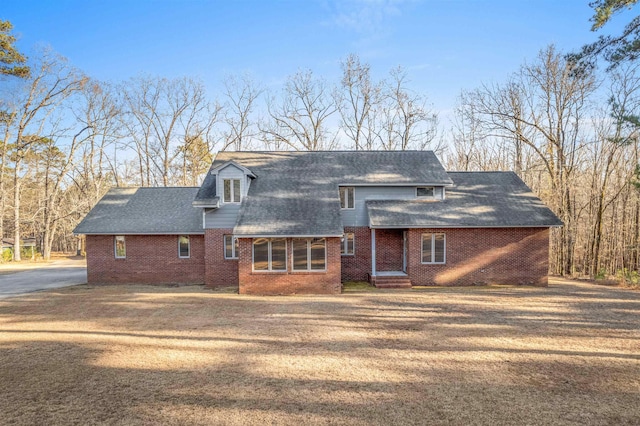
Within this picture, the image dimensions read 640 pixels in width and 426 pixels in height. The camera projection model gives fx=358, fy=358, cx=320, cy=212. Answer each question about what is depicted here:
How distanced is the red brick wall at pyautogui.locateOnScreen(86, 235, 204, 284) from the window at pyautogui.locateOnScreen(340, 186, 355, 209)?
23.7ft

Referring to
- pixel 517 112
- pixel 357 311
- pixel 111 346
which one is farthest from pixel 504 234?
pixel 111 346

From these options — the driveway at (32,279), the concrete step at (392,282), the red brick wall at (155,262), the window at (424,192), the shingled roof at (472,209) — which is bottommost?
the driveway at (32,279)

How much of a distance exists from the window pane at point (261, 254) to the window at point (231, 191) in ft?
9.41

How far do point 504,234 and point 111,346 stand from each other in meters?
15.8

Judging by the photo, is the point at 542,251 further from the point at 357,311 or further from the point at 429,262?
the point at 357,311

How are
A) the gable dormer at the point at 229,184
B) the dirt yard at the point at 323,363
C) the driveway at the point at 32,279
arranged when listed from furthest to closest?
the gable dormer at the point at 229,184
the driveway at the point at 32,279
the dirt yard at the point at 323,363

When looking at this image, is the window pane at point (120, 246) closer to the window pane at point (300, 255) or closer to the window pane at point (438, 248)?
the window pane at point (300, 255)

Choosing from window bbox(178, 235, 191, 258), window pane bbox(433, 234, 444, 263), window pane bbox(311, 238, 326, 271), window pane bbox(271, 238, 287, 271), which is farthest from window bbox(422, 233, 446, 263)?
window bbox(178, 235, 191, 258)

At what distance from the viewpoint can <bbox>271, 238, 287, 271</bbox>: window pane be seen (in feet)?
49.9

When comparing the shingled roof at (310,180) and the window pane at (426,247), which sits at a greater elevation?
the shingled roof at (310,180)

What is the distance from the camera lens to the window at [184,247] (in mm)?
17906

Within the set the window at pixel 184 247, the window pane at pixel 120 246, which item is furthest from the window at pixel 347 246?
the window pane at pixel 120 246

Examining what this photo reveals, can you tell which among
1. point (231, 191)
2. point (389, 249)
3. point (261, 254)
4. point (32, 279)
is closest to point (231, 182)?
point (231, 191)

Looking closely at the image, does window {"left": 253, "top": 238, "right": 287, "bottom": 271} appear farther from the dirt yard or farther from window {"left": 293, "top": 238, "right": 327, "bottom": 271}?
the dirt yard
